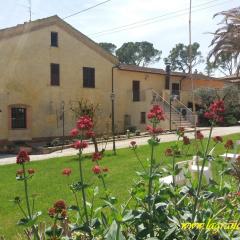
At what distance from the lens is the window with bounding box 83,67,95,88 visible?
Result: 31172 mm

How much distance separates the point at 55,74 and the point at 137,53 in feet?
186

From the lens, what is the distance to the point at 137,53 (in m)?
84.8

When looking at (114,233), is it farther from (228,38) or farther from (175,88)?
(175,88)

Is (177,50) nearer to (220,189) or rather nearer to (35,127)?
(35,127)

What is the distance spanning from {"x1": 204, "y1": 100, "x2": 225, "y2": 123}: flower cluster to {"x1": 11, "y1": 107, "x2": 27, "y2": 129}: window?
24988mm

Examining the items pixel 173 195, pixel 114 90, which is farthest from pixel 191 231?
pixel 114 90

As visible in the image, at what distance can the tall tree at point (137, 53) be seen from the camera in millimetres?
81700

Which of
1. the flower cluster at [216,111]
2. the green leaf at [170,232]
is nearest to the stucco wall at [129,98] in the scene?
the flower cluster at [216,111]

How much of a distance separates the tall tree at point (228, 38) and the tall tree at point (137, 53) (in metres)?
65.2

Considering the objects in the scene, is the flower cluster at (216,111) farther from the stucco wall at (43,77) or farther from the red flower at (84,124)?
the stucco wall at (43,77)

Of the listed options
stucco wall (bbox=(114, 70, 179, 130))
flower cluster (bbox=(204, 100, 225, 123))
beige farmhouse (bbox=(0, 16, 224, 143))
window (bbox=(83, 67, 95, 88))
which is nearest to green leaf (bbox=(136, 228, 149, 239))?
flower cluster (bbox=(204, 100, 225, 123))

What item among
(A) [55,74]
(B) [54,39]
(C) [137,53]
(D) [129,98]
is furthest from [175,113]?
(C) [137,53]

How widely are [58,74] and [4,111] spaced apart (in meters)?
4.56

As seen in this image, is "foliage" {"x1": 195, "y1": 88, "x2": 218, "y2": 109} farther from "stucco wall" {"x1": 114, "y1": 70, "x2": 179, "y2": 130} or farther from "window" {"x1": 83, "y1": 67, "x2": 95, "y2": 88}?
"window" {"x1": 83, "y1": 67, "x2": 95, "y2": 88}
